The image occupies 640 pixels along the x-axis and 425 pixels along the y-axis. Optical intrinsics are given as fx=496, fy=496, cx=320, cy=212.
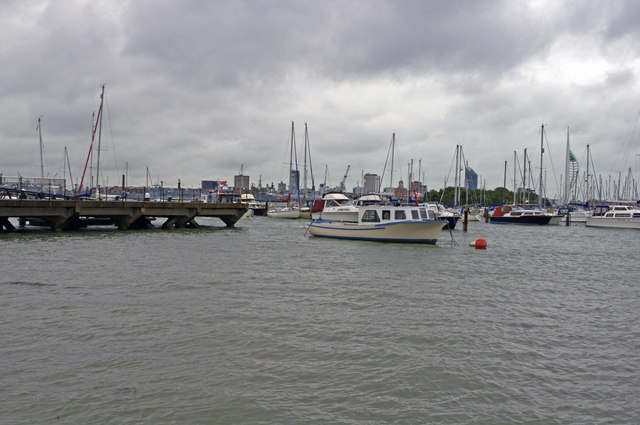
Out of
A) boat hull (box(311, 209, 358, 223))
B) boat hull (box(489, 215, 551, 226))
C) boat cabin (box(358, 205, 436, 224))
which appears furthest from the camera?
boat hull (box(489, 215, 551, 226))

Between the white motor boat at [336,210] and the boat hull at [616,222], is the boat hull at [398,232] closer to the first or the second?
the white motor boat at [336,210]

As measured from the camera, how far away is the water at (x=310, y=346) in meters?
7.64

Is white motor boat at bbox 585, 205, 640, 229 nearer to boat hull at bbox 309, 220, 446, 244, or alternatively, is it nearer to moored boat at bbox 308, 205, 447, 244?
moored boat at bbox 308, 205, 447, 244

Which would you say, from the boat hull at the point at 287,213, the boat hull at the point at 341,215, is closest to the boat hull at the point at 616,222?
the boat hull at the point at 341,215

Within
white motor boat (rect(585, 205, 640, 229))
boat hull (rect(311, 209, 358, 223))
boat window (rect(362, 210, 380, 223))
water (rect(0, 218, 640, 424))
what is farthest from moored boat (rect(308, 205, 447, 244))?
white motor boat (rect(585, 205, 640, 229))

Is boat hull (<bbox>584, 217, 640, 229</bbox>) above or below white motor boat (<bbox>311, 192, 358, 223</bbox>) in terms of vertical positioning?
below

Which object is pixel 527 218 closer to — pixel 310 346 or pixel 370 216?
pixel 370 216

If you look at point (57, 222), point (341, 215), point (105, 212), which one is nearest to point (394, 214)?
point (341, 215)

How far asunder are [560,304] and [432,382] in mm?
8908

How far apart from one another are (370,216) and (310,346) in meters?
25.4

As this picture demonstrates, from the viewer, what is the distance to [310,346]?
10.5 m

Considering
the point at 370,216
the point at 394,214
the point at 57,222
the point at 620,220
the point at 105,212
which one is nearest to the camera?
the point at 394,214

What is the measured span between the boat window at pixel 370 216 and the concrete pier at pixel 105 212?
59.9ft

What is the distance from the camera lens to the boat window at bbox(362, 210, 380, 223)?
115 ft
